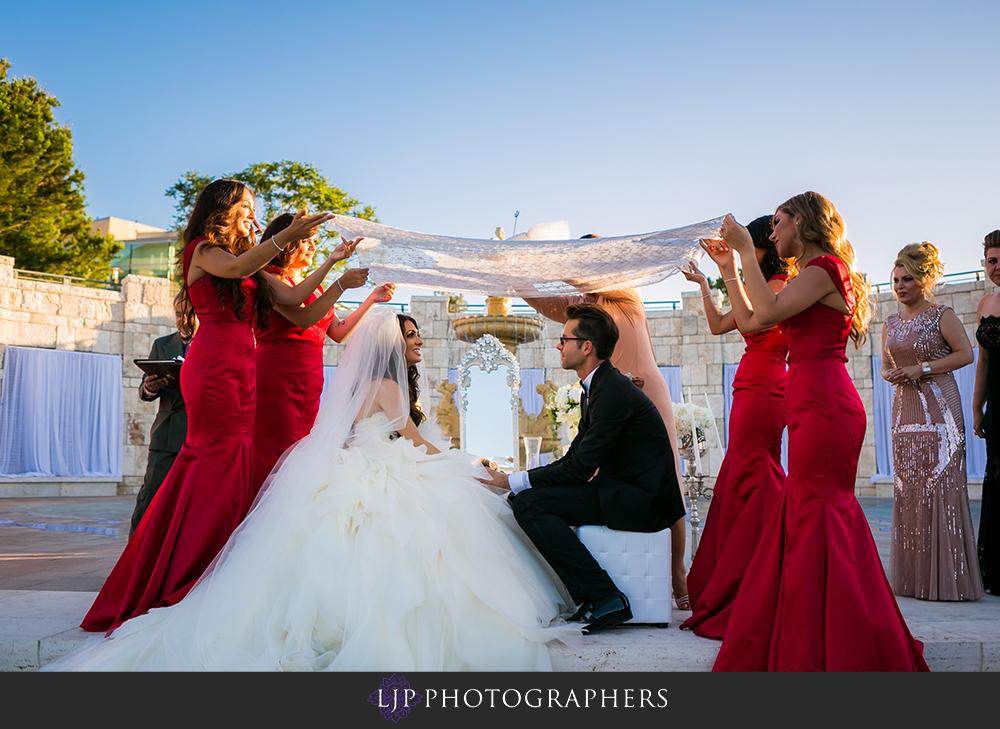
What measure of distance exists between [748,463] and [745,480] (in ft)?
0.28

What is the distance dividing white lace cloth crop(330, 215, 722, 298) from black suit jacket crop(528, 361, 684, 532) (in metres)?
0.72

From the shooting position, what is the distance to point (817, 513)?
2.68 meters

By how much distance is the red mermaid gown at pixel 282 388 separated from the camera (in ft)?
12.0

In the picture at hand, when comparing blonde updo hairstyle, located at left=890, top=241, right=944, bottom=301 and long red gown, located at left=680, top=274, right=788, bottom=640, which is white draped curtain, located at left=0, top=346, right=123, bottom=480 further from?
blonde updo hairstyle, located at left=890, top=241, right=944, bottom=301

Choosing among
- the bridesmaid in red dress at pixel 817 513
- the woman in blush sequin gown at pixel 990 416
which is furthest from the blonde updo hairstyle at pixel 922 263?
the bridesmaid in red dress at pixel 817 513

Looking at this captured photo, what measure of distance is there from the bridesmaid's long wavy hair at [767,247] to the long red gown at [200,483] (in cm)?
265

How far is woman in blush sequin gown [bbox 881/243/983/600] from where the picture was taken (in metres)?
4.02

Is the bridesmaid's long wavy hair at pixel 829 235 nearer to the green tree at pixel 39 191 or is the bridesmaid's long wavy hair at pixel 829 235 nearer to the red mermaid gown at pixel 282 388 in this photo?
Result: the red mermaid gown at pixel 282 388

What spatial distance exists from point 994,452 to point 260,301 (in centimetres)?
456

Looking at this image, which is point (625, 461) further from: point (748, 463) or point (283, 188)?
point (283, 188)

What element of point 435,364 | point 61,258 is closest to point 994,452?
point 435,364

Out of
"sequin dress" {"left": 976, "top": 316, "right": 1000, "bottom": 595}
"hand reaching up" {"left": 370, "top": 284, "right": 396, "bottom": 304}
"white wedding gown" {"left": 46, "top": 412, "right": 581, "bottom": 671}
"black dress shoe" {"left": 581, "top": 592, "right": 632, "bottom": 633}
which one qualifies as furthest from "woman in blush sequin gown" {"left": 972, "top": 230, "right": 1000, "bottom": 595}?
"hand reaching up" {"left": 370, "top": 284, "right": 396, "bottom": 304}
